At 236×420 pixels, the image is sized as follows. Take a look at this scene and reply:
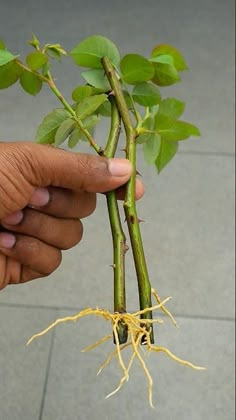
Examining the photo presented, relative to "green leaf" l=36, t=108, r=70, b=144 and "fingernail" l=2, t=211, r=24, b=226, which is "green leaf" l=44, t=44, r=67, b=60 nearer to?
"green leaf" l=36, t=108, r=70, b=144

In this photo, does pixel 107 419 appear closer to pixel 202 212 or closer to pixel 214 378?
pixel 214 378

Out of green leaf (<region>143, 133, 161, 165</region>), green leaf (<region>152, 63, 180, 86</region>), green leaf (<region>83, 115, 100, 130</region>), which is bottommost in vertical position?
green leaf (<region>143, 133, 161, 165</region>)

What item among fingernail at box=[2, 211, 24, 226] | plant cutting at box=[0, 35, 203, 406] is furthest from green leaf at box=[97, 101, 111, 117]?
fingernail at box=[2, 211, 24, 226]

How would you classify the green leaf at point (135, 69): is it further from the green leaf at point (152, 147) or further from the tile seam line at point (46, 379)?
the tile seam line at point (46, 379)

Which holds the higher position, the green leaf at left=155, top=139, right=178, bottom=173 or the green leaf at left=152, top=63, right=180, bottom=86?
the green leaf at left=152, top=63, right=180, bottom=86

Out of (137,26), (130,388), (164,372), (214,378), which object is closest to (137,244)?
(130,388)

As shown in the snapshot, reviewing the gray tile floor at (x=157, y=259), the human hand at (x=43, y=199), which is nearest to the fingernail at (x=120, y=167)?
the human hand at (x=43, y=199)

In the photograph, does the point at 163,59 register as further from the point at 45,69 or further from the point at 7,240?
the point at 7,240
